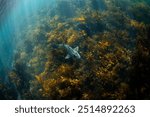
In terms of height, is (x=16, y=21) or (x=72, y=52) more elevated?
(x=16, y=21)

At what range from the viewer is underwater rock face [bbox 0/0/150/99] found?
10.8 m

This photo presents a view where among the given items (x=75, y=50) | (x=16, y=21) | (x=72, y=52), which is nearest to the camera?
(x=72, y=52)

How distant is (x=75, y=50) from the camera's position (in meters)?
12.2

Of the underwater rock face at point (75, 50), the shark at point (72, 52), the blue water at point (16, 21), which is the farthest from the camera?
the blue water at point (16, 21)

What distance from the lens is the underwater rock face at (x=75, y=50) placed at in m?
10.8

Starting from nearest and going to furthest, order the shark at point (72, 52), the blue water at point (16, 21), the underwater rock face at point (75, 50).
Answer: the underwater rock face at point (75, 50) → the shark at point (72, 52) → the blue water at point (16, 21)

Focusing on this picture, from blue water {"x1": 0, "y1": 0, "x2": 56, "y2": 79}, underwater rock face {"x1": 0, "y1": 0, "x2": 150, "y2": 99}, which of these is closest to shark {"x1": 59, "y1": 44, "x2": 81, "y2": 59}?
underwater rock face {"x1": 0, "y1": 0, "x2": 150, "y2": 99}

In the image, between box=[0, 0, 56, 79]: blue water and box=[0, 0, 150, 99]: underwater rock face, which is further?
box=[0, 0, 56, 79]: blue water

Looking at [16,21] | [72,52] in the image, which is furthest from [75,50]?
[16,21]

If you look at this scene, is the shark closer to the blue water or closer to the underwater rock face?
the underwater rock face

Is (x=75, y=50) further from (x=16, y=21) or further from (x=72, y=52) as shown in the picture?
(x=16, y=21)

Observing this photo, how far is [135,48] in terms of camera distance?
12.2 metres

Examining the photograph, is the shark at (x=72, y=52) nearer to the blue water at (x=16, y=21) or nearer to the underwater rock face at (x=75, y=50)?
the underwater rock face at (x=75, y=50)

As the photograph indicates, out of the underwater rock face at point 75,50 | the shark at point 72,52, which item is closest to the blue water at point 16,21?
the underwater rock face at point 75,50
